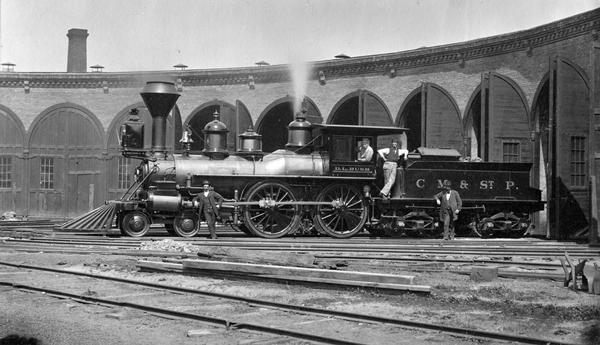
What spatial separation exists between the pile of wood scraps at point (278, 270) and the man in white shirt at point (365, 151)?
22.6 ft

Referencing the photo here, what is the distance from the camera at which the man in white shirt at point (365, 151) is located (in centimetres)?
1789

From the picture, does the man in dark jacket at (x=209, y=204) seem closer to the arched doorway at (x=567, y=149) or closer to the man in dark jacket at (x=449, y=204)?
the man in dark jacket at (x=449, y=204)

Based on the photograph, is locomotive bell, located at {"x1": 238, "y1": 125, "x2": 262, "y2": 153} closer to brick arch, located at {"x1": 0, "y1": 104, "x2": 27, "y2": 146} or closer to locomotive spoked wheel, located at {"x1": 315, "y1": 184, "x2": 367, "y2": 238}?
locomotive spoked wheel, located at {"x1": 315, "y1": 184, "x2": 367, "y2": 238}

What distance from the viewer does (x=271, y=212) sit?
1753 cm

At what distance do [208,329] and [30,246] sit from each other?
28.4 feet

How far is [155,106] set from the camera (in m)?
18.4

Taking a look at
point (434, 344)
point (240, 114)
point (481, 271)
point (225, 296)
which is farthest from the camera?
point (240, 114)

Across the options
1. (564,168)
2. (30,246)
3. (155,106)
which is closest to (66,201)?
(155,106)

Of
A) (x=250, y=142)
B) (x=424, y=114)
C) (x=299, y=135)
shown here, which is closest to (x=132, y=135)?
(x=250, y=142)

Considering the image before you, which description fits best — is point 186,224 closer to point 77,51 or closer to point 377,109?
point 377,109

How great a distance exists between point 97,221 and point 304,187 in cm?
477

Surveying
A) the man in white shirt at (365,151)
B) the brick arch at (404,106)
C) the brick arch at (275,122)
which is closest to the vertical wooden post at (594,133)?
the man in white shirt at (365,151)

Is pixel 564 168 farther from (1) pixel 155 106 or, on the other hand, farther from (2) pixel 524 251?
(1) pixel 155 106

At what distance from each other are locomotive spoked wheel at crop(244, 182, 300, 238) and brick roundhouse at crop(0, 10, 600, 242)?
3153mm
